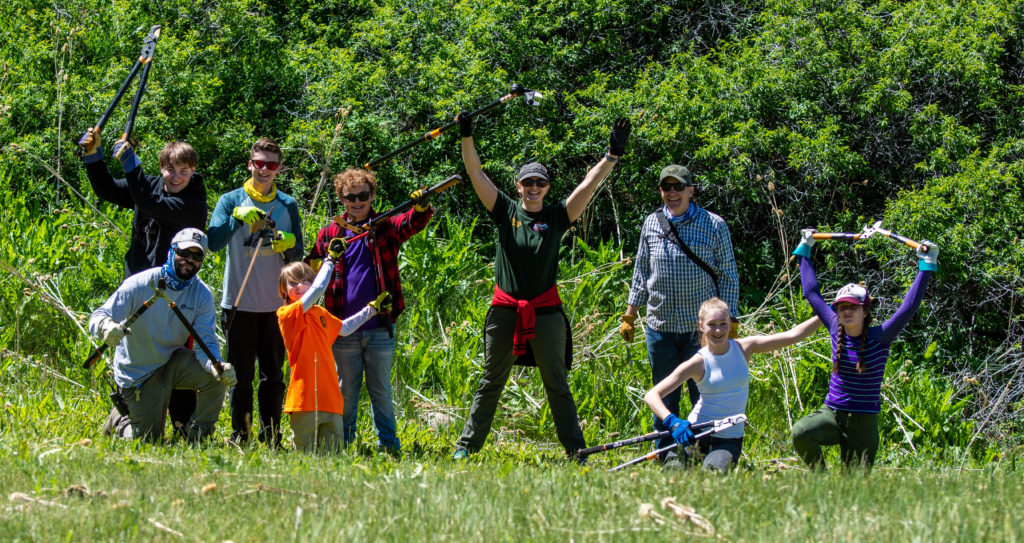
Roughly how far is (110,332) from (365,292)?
62.3 inches

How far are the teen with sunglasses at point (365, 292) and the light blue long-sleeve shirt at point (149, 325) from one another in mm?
812

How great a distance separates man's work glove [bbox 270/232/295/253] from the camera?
6504 millimetres

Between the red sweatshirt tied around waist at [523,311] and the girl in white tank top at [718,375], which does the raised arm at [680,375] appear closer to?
the girl in white tank top at [718,375]

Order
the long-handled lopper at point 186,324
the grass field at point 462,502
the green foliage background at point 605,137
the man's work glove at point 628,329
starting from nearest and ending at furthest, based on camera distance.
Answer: the grass field at point 462,502
the long-handled lopper at point 186,324
the man's work glove at point 628,329
the green foliage background at point 605,137

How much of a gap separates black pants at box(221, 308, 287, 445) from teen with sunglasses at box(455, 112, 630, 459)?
1311 mm

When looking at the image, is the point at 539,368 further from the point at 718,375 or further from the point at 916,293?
the point at 916,293

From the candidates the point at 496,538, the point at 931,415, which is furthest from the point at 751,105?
the point at 496,538

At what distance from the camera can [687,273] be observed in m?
6.58

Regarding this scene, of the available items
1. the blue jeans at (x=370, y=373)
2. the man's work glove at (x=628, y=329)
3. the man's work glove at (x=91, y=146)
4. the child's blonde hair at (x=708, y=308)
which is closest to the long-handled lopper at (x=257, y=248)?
the blue jeans at (x=370, y=373)

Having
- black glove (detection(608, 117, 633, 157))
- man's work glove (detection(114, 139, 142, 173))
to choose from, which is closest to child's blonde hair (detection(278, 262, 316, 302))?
man's work glove (detection(114, 139, 142, 173))

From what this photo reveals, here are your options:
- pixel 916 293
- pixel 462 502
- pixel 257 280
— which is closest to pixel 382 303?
pixel 257 280

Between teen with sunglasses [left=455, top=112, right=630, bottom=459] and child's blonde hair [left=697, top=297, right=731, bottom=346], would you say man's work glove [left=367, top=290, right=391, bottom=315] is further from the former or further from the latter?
child's blonde hair [left=697, top=297, right=731, bottom=346]

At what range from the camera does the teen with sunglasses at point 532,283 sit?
→ 6.50m

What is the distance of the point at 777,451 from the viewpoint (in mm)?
7672
